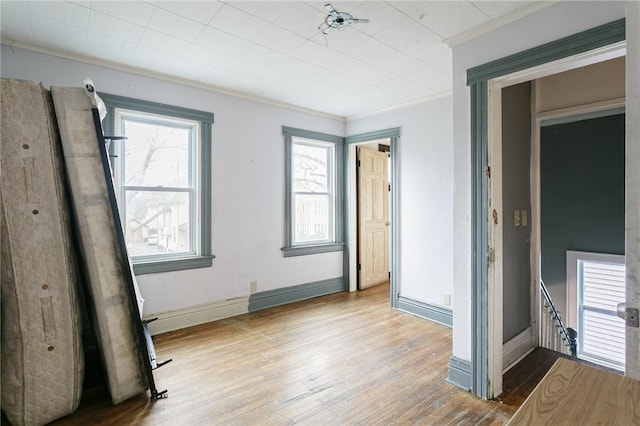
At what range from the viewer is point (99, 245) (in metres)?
2.15

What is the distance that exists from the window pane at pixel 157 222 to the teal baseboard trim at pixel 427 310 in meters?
2.60

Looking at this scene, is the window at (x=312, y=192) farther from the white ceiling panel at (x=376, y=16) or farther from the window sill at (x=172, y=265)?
the white ceiling panel at (x=376, y=16)

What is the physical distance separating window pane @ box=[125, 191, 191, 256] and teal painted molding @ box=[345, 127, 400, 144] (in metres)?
2.43

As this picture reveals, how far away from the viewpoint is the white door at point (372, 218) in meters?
5.05

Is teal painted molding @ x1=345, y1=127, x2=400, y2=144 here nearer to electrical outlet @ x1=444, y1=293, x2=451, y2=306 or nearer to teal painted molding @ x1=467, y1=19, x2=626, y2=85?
teal painted molding @ x1=467, y1=19, x2=626, y2=85

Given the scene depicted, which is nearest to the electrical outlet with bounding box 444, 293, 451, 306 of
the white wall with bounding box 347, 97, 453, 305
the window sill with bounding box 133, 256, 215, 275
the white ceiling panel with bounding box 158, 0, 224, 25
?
the white wall with bounding box 347, 97, 453, 305

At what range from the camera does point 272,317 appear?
381 cm

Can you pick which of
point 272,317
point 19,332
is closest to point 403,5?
point 19,332

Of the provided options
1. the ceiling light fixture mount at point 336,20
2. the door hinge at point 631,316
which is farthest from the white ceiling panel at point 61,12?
the door hinge at point 631,316

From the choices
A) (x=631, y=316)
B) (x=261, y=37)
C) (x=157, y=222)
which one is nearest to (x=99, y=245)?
(x=157, y=222)

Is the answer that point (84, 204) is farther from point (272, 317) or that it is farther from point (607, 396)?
point (607, 396)

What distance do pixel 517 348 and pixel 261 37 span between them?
3265 millimetres

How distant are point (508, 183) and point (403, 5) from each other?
162 centimetres

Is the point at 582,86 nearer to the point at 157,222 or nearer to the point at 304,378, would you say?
the point at 304,378
